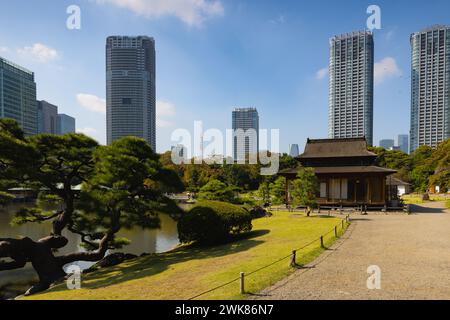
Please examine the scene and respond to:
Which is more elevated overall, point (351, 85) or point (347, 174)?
point (351, 85)

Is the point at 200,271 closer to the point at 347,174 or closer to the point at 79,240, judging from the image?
the point at 79,240

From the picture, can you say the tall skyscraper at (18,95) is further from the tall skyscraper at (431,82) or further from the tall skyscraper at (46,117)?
the tall skyscraper at (431,82)

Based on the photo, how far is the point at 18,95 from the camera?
300 feet

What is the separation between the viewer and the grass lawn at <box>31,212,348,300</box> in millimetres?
9148

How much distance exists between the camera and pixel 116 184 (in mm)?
14648

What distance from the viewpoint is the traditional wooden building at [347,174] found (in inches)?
1189

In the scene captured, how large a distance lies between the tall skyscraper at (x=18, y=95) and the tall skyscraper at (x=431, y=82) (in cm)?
14667

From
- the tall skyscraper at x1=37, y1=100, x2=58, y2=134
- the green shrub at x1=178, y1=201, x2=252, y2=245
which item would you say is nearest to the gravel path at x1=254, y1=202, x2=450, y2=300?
the green shrub at x1=178, y1=201, x2=252, y2=245

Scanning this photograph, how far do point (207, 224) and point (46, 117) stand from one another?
18123 cm

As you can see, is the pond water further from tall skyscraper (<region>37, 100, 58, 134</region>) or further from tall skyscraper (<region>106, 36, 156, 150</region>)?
tall skyscraper (<region>37, 100, 58, 134</region>)

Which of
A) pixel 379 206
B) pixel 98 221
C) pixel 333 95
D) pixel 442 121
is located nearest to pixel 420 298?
pixel 98 221

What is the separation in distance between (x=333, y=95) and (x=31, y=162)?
106 m

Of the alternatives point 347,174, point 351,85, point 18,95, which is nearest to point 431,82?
point 351,85

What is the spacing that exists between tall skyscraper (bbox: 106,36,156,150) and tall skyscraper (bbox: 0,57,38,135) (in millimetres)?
26318
